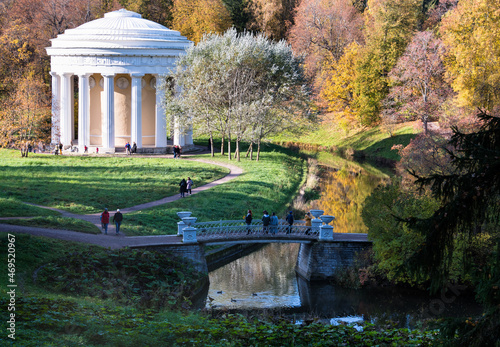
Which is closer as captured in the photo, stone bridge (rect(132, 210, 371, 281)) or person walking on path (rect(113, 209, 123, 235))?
stone bridge (rect(132, 210, 371, 281))

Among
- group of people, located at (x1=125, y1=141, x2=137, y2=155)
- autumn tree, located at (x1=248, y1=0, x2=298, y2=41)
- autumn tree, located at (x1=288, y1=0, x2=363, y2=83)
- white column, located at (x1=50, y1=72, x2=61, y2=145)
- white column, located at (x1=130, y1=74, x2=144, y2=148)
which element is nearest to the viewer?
group of people, located at (x1=125, y1=141, x2=137, y2=155)

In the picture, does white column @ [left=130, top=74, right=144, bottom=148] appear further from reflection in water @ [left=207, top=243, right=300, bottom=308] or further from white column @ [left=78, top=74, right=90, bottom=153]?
reflection in water @ [left=207, top=243, right=300, bottom=308]

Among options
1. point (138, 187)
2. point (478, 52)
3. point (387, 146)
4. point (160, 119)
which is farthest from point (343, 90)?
point (138, 187)

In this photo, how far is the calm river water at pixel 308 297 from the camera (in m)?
22.3

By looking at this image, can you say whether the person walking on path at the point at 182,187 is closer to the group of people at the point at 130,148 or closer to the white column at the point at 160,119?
the group of people at the point at 130,148

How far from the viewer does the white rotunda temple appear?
53.5 metres

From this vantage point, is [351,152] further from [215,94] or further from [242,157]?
[215,94]

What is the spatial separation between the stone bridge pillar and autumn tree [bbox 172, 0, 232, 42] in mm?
60929

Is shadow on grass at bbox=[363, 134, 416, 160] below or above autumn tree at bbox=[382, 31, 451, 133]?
below

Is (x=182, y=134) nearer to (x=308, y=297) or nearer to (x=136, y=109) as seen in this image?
(x=136, y=109)

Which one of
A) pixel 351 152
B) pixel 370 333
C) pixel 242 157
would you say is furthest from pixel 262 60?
pixel 370 333

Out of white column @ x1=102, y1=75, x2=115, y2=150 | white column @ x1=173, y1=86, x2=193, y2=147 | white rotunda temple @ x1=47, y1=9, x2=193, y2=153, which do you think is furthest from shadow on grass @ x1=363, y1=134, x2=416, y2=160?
white column @ x1=102, y1=75, x2=115, y2=150

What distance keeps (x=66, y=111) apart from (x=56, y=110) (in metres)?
1.47

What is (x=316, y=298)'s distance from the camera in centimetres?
2420
